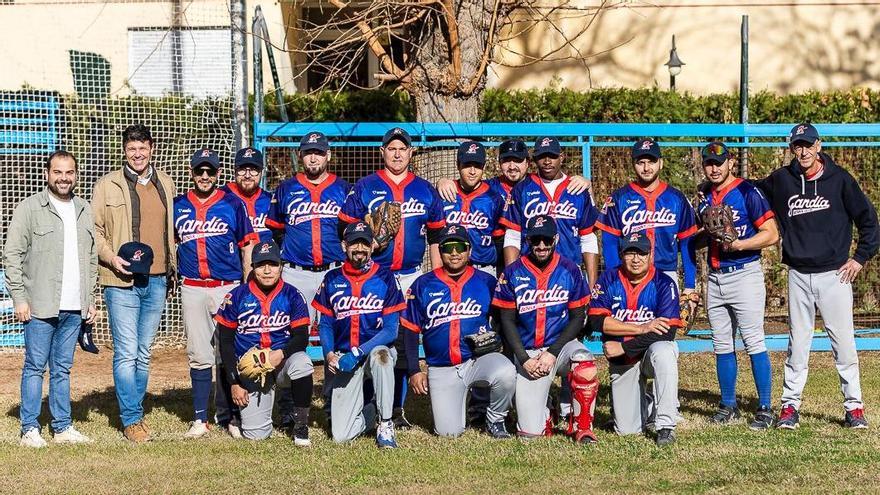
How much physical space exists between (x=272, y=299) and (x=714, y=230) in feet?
9.89

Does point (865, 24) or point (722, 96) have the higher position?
point (865, 24)

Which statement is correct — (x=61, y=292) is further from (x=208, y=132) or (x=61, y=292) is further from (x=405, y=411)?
(x=208, y=132)

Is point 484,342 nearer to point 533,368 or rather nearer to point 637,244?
point 533,368

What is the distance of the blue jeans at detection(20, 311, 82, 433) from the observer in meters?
7.48

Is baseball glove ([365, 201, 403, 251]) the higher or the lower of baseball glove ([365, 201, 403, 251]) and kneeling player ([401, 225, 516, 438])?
the higher

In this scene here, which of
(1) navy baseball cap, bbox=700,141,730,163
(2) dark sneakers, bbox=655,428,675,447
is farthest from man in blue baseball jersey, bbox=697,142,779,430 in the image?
(2) dark sneakers, bbox=655,428,675,447

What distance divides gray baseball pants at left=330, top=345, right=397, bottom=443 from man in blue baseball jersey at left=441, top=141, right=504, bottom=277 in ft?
3.87

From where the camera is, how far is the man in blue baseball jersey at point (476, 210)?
27.8 feet

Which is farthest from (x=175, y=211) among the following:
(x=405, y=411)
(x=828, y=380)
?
(x=828, y=380)

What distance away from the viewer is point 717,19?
50.3 feet

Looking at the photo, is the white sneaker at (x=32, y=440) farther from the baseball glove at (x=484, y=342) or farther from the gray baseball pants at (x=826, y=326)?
the gray baseball pants at (x=826, y=326)

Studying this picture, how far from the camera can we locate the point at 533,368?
24.9ft

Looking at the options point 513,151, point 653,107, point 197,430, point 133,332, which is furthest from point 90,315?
point 653,107

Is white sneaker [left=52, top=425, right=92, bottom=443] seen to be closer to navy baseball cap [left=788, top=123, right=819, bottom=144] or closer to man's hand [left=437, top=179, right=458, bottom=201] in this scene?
man's hand [left=437, top=179, right=458, bottom=201]
